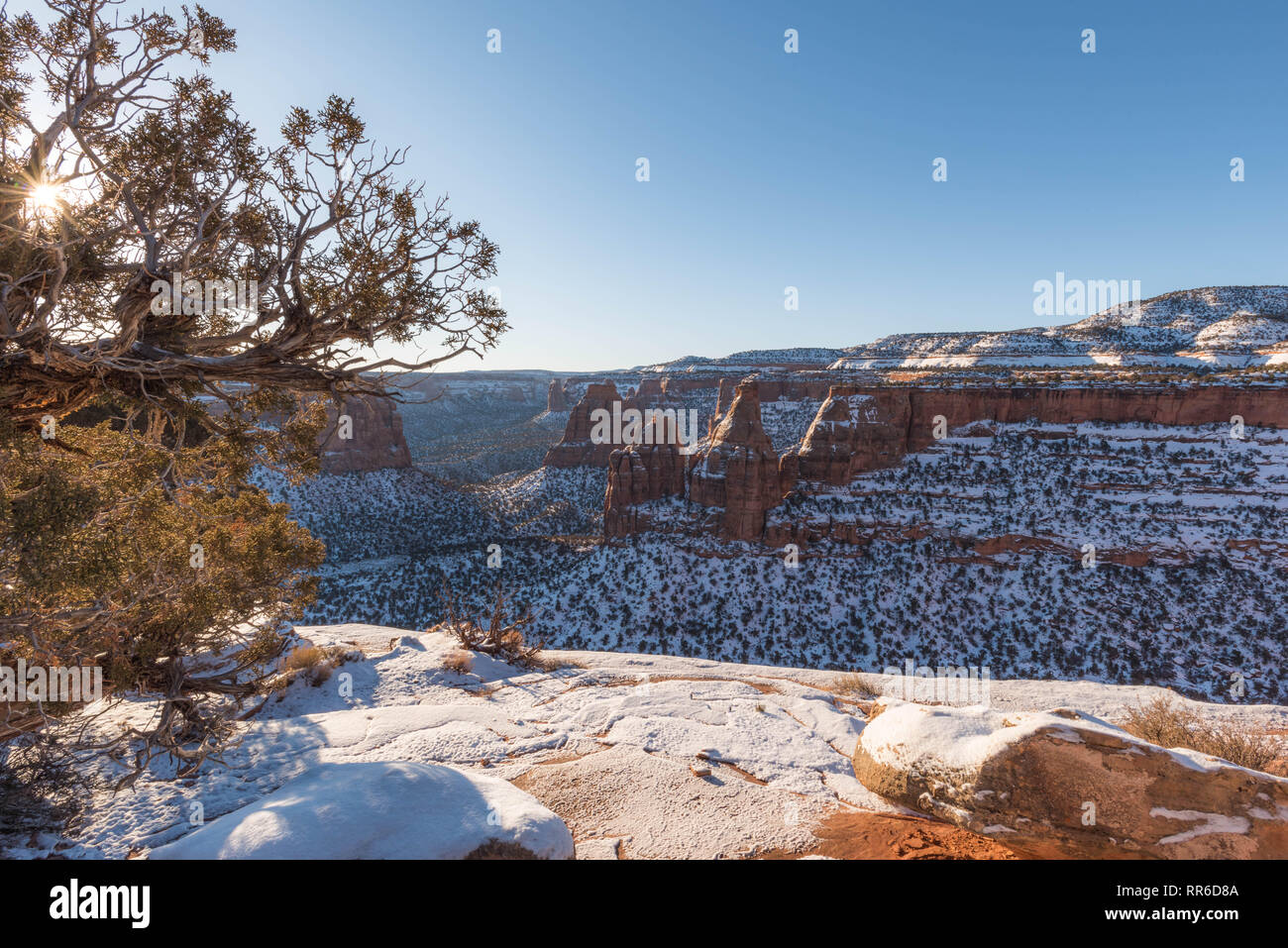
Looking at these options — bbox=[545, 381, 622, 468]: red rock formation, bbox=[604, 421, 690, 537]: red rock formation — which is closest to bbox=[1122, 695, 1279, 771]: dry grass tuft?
bbox=[604, 421, 690, 537]: red rock formation

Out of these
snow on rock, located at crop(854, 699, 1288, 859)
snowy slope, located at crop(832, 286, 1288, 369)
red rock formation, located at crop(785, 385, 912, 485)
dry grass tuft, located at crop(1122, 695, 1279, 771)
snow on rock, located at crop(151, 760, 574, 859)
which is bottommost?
dry grass tuft, located at crop(1122, 695, 1279, 771)

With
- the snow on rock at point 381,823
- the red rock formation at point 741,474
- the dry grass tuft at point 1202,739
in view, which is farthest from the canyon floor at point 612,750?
the red rock formation at point 741,474

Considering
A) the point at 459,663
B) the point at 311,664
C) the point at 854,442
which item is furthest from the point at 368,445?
the point at 459,663

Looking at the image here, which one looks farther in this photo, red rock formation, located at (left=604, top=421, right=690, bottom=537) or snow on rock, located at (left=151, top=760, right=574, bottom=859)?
red rock formation, located at (left=604, top=421, right=690, bottom=537)

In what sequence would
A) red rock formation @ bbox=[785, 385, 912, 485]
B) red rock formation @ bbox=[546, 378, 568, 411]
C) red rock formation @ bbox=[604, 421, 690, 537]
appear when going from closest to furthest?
red rock formation @ bbox=[785, 385, 912, 485] → red rock formation @ bbox=[604, 421, 690, 537] → red rock formation @ bbox=[546, 378, 568, 411]

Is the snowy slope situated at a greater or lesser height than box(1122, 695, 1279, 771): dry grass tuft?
greater

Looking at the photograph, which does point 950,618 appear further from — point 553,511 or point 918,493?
point 553,511

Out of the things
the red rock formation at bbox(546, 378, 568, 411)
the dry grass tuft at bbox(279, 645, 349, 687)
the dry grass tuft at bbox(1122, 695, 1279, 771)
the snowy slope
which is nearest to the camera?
the dry grass tuft at bbox(1122, 695, 1279, 771)

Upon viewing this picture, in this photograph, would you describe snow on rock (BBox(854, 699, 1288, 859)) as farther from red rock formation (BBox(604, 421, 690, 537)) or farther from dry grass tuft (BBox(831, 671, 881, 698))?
red rock formation (BBox(604, 421, 690, 537))
